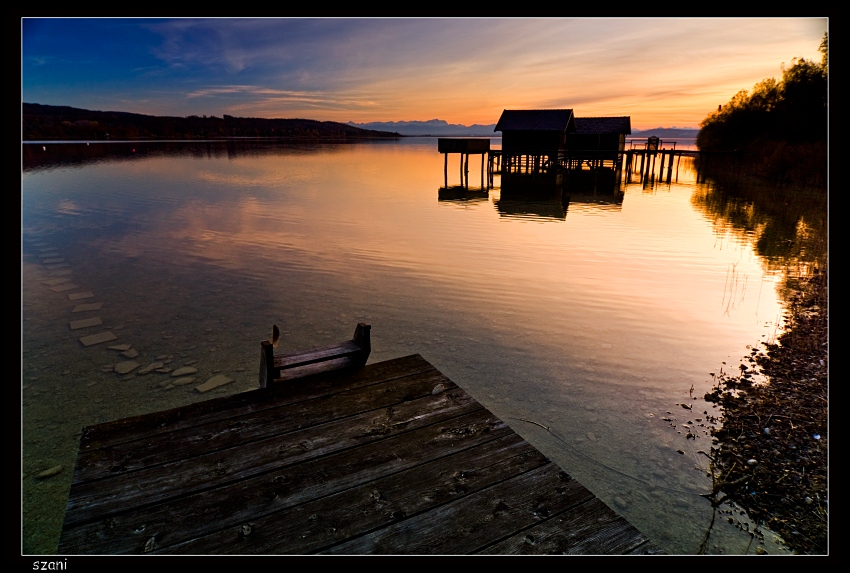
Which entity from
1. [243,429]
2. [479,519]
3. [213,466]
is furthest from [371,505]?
[243,429]

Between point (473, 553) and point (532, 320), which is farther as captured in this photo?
point (532, 320)

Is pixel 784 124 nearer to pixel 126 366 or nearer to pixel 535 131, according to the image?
pixel 535 131

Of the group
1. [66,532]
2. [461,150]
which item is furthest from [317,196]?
[66,532]

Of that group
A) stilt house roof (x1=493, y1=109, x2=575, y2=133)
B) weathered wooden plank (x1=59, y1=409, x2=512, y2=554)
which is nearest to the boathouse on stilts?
stilt house roof (x1=493, y1=109, x2=575, y2=133)

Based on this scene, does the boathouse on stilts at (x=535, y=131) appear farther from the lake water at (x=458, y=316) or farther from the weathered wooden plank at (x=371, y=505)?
the weathered wooden plank at (x=371, y=505)

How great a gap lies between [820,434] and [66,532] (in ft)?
22.4

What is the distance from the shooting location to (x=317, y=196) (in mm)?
28766

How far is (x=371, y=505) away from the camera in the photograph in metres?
3.01

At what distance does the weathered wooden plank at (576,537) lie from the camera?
2.71 metres

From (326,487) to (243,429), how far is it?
109cm

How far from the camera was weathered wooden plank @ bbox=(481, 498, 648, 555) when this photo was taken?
2713 millimetres

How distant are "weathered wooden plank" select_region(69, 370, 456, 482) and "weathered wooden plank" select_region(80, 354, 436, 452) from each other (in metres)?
0.08

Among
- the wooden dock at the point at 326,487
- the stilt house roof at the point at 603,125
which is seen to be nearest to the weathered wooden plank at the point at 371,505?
the wooden dock at the point at 326,487
